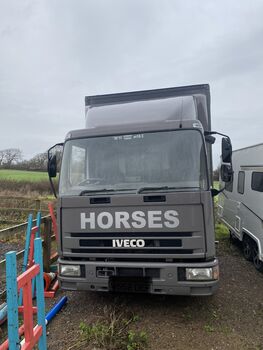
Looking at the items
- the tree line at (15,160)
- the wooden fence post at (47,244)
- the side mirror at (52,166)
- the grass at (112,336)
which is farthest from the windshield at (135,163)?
the tree line at (15,160)

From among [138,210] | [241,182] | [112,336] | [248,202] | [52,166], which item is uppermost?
[52,166]

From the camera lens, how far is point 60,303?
4.77m

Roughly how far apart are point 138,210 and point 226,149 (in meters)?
1.64

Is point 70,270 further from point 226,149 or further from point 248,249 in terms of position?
point 248,249

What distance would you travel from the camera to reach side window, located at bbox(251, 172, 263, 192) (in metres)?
6.33

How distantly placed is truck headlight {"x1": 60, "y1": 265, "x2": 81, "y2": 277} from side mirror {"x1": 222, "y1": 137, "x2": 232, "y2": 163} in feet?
8.53

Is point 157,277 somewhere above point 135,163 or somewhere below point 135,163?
below

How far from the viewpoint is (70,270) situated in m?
4.29

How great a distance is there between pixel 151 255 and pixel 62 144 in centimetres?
228

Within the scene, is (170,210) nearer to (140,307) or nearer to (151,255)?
(151,255)

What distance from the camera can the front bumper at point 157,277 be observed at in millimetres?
3900

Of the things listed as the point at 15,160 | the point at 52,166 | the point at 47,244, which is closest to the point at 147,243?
the point at 52,166

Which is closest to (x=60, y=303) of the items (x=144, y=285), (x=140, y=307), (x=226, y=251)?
(x=140, y=307)

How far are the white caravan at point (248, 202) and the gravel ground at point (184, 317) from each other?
1.23 metres
